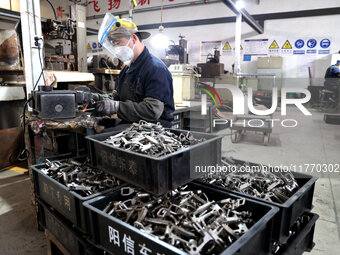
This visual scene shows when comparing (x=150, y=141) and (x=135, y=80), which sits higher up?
(x=135, y=80)

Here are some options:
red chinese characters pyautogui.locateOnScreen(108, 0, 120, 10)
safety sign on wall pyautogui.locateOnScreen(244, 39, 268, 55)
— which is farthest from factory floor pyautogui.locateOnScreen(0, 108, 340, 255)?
red chinese characters pyautogui.locateOnScreen(108, 0, 120, 10)

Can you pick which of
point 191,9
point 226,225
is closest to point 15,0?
point 226,225

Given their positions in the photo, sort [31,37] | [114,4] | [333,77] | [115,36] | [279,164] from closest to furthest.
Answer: [115,36] < [31,37] < [279,164] < [333,77] < [114,4]

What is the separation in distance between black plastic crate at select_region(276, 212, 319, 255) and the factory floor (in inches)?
18.8

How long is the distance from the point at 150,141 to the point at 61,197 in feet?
1.48

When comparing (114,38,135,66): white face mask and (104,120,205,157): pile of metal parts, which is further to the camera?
(114,38,135,66): white face mask

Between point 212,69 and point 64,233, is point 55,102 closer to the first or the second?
point 64,233

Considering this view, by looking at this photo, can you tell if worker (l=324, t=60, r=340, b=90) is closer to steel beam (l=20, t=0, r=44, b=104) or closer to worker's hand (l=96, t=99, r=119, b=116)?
worker's hand (l=96, t=99, r=119, b=116)

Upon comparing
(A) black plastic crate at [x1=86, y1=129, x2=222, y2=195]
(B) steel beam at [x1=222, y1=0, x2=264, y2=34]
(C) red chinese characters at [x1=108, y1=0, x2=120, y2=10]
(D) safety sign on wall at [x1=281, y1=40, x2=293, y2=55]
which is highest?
(C) red chinese characters at [x1=108, y1=0, x2=120, y2=10]

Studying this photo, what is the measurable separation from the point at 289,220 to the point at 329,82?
605 cm

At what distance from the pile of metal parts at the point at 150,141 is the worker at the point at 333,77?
18.9ft

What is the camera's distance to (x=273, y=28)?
691 cm

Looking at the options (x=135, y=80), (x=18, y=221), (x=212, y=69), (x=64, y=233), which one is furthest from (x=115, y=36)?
(x=212, y=69)

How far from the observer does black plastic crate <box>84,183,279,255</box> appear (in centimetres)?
71
